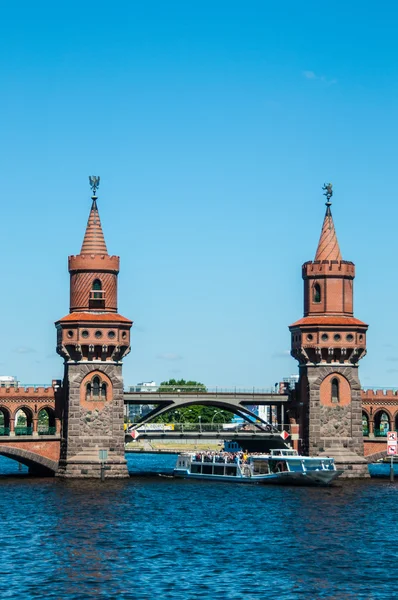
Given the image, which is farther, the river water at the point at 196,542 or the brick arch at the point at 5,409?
the brick arch at the point at 5,409

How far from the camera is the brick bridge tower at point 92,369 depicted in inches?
4537

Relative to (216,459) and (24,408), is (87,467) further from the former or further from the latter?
(216,459)

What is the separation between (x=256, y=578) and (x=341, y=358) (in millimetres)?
57850

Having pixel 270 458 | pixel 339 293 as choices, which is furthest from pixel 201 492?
pixel 339 293

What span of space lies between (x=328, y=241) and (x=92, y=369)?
84.8 feet

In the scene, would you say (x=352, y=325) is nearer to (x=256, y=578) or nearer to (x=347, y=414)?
(x=347, y=414)

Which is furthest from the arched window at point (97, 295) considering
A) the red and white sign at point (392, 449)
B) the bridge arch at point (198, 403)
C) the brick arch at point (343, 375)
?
the red and white sign at point (392, 449)

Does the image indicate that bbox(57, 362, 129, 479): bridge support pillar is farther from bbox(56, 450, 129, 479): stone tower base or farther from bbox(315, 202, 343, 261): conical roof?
bbox(315, 202, 343, 261): conical roof

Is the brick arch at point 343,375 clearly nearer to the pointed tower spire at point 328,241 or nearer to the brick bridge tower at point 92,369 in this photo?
the pointed tower spire at point 328,241

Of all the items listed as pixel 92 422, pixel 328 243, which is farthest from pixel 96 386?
pixel 328 243

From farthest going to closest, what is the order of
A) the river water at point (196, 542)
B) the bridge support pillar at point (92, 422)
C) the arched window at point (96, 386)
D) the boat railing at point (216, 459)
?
the boat railing at point (216, 459)
the arched window at point (96, 386)
the bridge support pillar at point (92, 422)
the river water at point (196, 542)

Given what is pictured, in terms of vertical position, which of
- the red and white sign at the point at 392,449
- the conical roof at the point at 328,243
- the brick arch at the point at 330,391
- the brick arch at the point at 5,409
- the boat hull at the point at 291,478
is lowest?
the boat hull at the point at 291,478

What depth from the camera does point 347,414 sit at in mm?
119625

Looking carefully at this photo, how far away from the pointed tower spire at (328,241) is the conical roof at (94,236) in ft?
67.5
